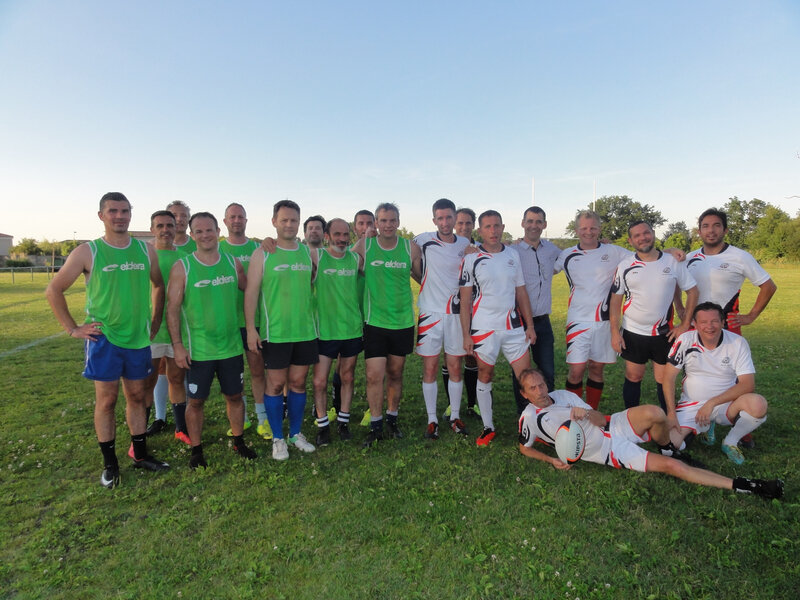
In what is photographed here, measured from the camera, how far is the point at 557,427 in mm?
4391

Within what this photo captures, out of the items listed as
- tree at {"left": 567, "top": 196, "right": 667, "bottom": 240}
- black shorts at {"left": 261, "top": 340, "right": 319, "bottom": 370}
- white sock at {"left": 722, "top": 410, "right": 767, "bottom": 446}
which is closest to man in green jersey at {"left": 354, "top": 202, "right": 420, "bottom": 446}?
black shorts at {"left": 261, "top": 340, "right": 319, "bottom": 370}

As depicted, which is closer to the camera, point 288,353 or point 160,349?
point 288,353

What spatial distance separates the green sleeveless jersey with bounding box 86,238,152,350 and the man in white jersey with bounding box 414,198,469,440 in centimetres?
287

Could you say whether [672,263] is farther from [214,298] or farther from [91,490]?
[91,490]

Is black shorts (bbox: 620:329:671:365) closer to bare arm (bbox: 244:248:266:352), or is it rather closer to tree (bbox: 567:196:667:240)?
bare arm (bbox: 244:248:266:352)

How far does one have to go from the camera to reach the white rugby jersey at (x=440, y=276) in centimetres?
539

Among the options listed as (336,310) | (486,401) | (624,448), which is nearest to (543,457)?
(624,448)

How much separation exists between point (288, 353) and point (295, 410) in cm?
70

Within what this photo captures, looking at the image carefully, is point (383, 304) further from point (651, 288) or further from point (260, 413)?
point (651, 288)

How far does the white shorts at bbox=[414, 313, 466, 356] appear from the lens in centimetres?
535

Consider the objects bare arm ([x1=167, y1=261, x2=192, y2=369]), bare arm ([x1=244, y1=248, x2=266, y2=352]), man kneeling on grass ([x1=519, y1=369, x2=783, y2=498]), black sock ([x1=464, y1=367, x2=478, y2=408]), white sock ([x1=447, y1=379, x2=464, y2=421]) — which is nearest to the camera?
man kneeling on grass ([x1=519, y1=369, x2=783, y2=498])

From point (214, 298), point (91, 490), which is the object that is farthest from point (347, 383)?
point (91, 490)

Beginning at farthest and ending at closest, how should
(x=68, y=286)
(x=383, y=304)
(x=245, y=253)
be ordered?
(x=245, y=253) < (x=383, y=304) < (x=68, y=286)

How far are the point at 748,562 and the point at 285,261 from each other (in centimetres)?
443
